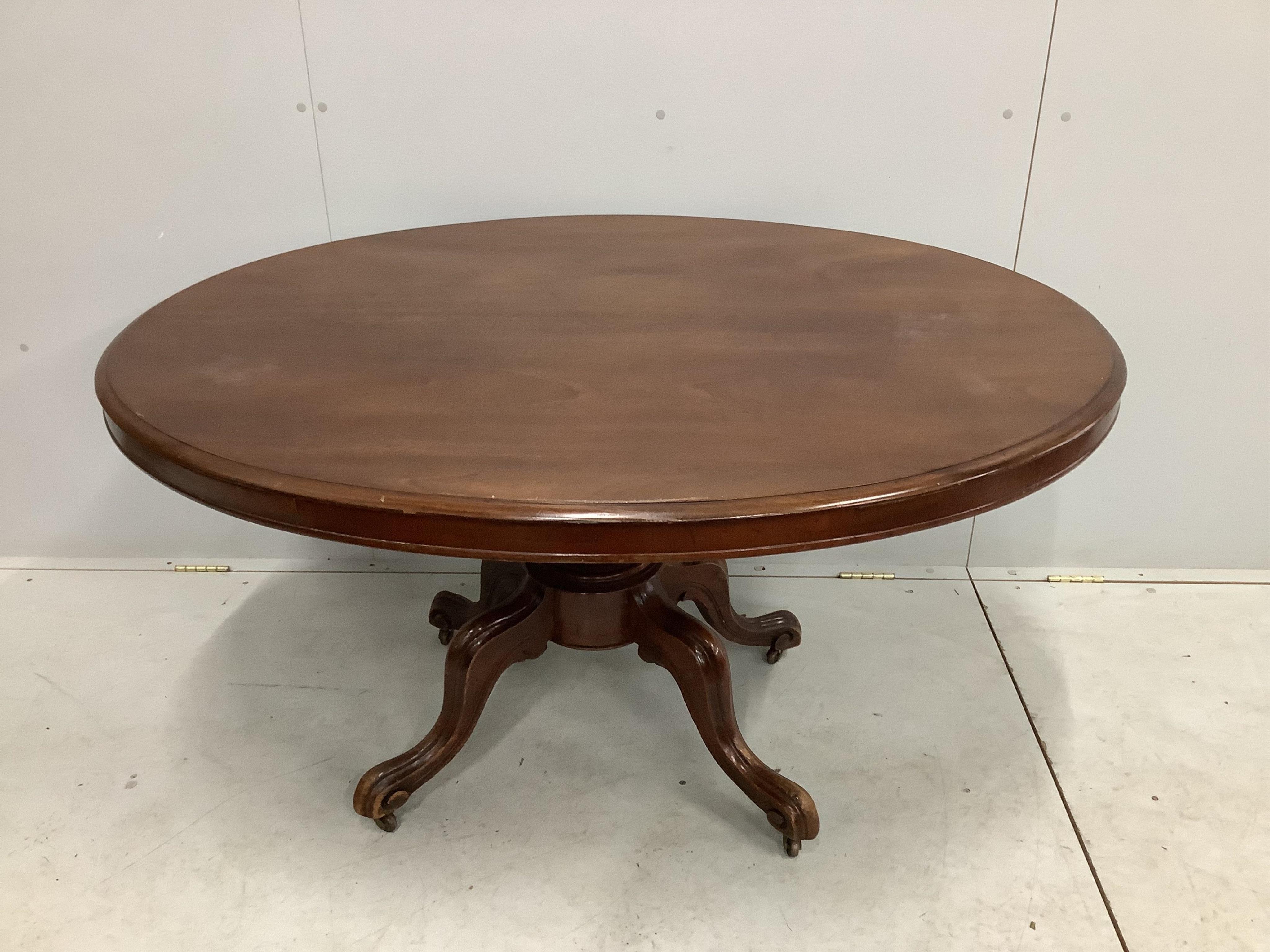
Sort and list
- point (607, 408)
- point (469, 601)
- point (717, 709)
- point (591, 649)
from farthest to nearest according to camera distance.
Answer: point (469, 601)
point (591, 649)
point (717, 709)
point (607, 408)

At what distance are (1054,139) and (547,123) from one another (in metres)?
0.94

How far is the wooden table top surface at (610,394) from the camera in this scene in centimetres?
90

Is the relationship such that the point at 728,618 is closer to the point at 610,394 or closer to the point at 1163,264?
the point at 610,394

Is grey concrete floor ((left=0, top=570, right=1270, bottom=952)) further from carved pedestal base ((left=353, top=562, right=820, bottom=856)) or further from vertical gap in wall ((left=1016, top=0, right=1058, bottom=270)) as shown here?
vertical gap in wall ((left=1016, top=0, right=1058, bottom=270))

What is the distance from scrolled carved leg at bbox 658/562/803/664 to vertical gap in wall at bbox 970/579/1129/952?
39 cm

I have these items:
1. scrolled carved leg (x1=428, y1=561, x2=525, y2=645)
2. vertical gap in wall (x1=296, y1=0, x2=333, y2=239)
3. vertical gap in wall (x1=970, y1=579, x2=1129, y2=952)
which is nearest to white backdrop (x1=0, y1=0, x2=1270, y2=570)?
vertical gap in wall (x1=296, y1=0, x2=333, y2=239)

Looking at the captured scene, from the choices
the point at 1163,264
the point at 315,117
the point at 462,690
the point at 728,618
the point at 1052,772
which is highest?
the point at 315,117

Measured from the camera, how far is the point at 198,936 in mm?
1351

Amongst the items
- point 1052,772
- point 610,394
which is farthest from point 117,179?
point 1052,772

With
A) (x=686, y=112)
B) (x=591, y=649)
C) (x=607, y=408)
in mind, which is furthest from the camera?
(x=686, y=112)

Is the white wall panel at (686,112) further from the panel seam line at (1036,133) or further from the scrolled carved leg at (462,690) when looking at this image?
the scrolled carved leg at (462,690)

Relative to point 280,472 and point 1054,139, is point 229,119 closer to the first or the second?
point 280,472

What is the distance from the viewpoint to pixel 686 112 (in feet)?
5.95

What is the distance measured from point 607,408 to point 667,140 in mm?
960
